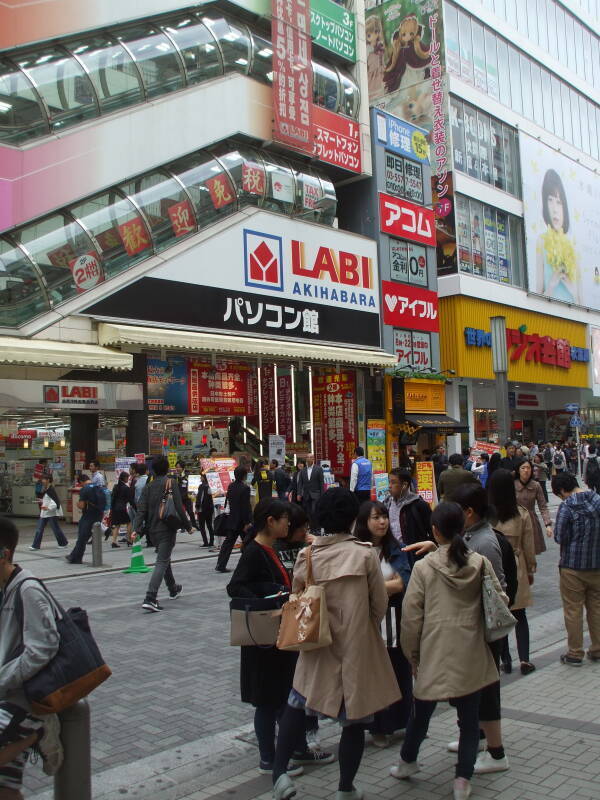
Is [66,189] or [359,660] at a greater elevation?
[66,189]

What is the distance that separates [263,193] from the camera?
2006cm

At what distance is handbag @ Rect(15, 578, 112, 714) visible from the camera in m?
2.97

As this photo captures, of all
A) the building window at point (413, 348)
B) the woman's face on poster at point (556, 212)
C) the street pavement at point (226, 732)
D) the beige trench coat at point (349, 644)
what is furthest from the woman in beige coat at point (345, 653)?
the woman's face on poster at point (556, 212)

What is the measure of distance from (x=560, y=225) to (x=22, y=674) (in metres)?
35.4

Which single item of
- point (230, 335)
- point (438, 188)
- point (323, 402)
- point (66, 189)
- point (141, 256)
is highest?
point (438, 188)

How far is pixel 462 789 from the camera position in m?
3.73

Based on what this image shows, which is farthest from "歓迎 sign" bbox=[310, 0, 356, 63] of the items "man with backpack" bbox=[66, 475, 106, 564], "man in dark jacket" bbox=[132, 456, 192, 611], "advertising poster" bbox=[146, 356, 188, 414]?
"man in dark jacket" bbox=[132, 456, 192, 611]

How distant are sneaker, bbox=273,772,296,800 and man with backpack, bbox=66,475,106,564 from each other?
9241mm

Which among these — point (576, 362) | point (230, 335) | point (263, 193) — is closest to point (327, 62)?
point (263, 193)

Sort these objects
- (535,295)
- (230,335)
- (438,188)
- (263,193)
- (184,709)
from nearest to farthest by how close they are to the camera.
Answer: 1. (184,709)
2. (230,335)
3. (263,193)
4. (438,188)
5. (535,295)

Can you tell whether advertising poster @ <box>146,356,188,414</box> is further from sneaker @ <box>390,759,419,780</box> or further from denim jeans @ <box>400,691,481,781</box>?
denim jeans @ <box>400,691,481,781</box>

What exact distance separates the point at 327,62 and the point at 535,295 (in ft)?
47.0

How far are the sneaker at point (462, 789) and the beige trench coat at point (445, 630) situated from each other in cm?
47

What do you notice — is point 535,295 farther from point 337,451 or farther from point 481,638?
point 481,638
